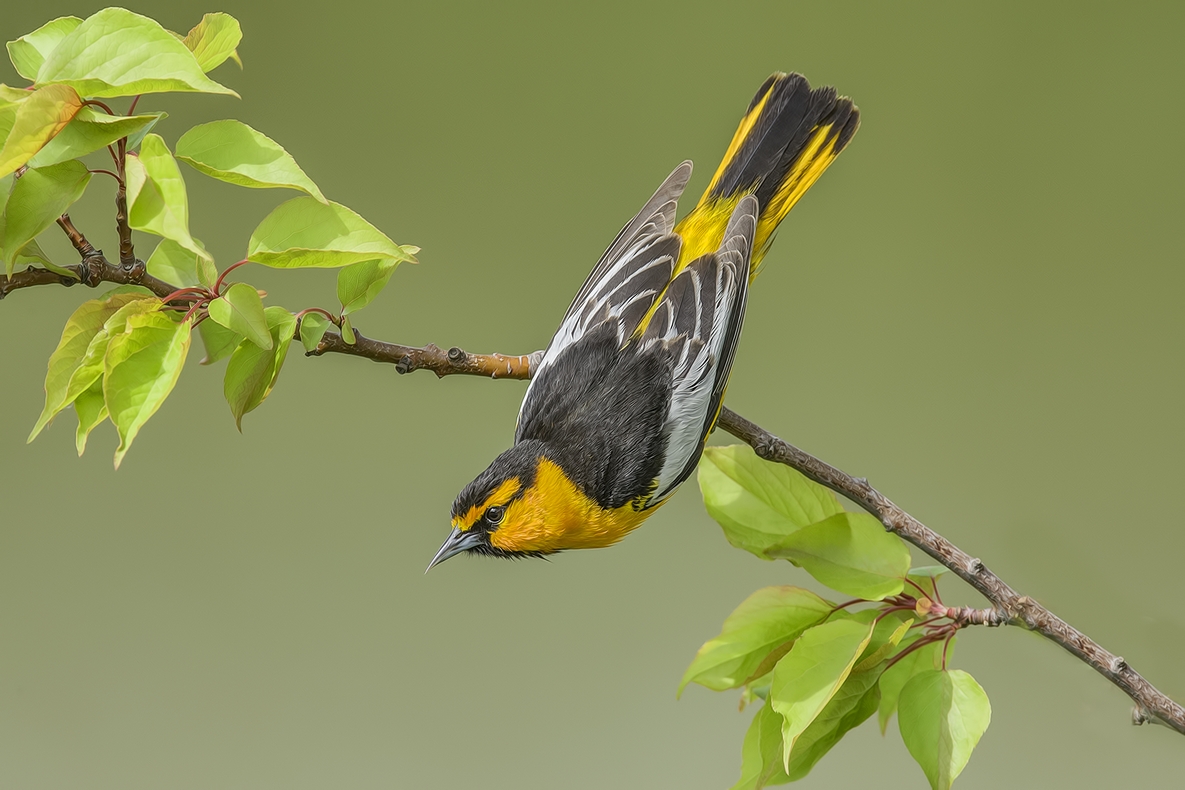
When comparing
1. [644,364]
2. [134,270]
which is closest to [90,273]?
[134,270]

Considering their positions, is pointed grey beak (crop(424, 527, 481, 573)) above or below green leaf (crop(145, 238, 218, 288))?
below

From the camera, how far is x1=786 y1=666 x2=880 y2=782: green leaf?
2.27 feet

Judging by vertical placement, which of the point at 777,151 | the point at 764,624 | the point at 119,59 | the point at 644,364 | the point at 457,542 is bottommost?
the point at 457,542

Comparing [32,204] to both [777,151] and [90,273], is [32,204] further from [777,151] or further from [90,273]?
[777,151]

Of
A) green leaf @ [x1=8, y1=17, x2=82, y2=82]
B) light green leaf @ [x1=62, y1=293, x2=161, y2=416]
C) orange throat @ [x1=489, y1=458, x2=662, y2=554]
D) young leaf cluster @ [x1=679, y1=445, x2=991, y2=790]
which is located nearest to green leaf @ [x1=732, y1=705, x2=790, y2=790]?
Answer: young leaf cluster @ [x1=679, y1=445, x2=991, y2=790]

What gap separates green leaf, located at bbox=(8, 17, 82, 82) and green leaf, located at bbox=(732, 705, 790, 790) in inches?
26.0

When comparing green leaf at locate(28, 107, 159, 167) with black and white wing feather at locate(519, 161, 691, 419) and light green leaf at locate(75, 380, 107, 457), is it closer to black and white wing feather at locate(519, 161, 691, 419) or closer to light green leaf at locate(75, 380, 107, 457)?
light green leaf at locate(75, 380, 107, 457)

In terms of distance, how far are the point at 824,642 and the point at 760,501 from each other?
14 cm

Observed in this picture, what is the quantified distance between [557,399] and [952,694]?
0.46 meters

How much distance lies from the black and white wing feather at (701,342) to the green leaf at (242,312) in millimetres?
469

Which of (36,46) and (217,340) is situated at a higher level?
(36,46)

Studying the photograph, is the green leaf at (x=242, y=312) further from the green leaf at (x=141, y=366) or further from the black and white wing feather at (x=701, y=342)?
the black and white wing feather at (x=701, y=342)

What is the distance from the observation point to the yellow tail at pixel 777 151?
3.17ft

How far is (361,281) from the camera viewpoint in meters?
0.63
